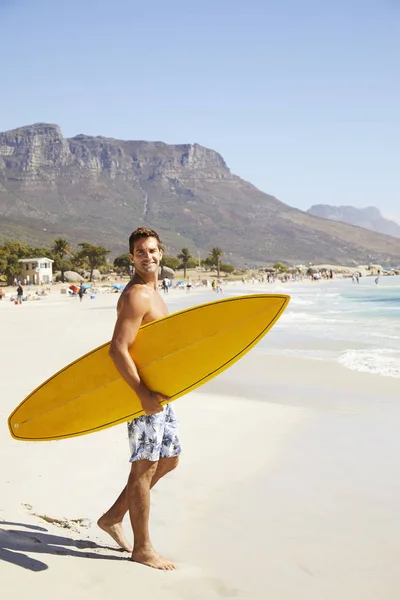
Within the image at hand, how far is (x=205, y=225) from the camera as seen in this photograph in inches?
7407

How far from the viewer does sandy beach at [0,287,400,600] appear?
2.86m

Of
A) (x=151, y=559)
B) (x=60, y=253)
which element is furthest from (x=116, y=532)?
(x=60, y=253)

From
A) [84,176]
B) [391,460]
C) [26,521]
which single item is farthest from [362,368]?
[84,176]

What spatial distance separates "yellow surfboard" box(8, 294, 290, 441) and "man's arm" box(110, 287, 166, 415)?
8cm

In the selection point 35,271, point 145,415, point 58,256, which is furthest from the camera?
point 58,256

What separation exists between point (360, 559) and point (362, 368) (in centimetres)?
698

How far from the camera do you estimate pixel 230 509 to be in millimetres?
3855

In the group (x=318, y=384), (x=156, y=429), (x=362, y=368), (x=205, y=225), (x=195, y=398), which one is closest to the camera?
(x=156, y=429)

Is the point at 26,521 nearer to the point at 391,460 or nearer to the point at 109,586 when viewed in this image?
the point at 109,586

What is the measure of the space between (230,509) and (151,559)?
3.13 ft

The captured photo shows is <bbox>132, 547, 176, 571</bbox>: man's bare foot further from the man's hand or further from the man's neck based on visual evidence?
the man's neck

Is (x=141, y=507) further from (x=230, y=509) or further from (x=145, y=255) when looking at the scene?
(x=145, y=255)

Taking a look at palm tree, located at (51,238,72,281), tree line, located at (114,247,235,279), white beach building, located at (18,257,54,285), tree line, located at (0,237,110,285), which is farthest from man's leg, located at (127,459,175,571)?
tree line, located at (114,247,235,279)

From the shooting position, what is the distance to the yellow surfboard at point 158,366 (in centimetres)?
305
